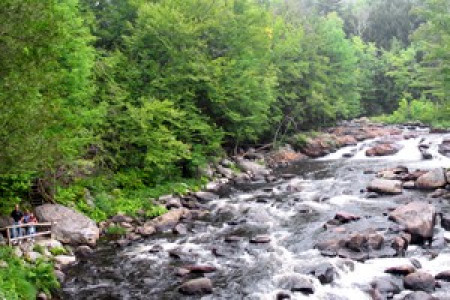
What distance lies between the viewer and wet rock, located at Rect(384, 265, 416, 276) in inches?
498

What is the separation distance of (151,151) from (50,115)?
1168cm

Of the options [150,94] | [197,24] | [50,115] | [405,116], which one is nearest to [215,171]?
[150,94]

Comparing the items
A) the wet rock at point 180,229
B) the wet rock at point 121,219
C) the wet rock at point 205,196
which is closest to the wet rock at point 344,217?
the wet rock at point 180,229

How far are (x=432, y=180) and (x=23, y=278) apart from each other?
19575mm

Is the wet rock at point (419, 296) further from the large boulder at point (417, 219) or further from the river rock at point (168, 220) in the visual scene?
the river rock at point (168, 220)

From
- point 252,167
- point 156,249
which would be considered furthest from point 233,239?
point 252,167

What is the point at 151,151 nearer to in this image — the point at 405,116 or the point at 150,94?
the point at 150,94

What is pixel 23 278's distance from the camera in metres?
12.4

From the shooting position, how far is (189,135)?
88.7 feet

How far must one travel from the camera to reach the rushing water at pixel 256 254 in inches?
500

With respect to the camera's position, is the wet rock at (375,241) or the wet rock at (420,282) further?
the wet rock at (375,241)

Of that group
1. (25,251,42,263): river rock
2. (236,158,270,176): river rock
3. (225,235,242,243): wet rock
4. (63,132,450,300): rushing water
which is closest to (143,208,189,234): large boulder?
(63,132,450,300): rushing water

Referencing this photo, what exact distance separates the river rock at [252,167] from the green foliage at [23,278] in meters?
19.0

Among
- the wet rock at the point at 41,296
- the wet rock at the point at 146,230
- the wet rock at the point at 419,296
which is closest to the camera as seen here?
the wet rock at the point at 419,296
